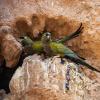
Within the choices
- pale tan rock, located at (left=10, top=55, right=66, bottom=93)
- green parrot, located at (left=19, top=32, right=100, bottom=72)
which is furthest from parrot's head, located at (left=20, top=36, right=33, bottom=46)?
pale tan rock, located at (left=10, top=55, right=66, bottom=93)

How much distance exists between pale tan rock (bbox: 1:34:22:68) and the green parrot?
9 centimetres

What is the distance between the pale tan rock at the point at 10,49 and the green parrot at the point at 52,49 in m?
0.09

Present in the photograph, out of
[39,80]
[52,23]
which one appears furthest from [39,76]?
[52,23]

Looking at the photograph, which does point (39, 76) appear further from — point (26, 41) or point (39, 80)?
point (26, 41)

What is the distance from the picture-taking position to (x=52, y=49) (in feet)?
7.34

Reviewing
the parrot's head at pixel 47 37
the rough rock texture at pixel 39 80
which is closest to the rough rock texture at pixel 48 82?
the rough rock texture at pixel 39 80

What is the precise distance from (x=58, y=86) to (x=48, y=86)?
0.19ft

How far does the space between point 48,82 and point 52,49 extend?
228 millimetres

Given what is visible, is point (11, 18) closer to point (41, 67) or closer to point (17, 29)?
point (17, 29)

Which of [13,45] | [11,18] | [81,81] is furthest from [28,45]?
[81,81]

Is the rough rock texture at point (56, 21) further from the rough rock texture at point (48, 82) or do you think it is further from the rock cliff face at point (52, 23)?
the rough rock texture at point (48, 82)

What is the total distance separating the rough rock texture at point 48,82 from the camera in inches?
81.9

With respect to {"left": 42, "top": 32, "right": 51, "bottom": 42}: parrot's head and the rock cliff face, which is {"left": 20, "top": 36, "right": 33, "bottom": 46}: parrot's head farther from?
{"left": 42, "top": 32, "right": 51, "bottom": 42}: parrot's head

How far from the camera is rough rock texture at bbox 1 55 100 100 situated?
2.08 meters
